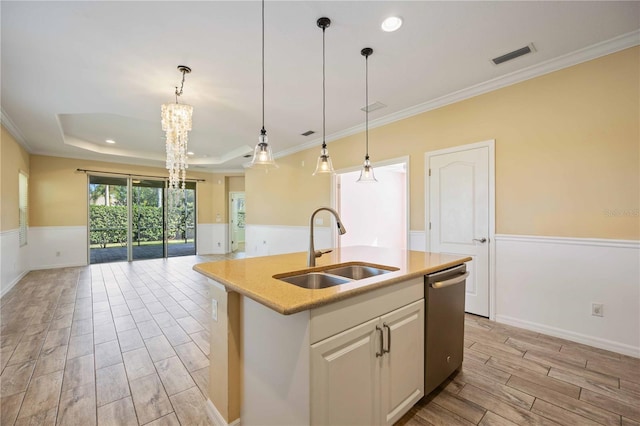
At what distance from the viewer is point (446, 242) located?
3.52 m

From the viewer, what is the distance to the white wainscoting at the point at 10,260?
13.6 feet

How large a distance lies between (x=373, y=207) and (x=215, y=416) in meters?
4.91

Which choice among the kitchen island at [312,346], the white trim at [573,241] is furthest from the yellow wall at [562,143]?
the kitchen island at [312,346]

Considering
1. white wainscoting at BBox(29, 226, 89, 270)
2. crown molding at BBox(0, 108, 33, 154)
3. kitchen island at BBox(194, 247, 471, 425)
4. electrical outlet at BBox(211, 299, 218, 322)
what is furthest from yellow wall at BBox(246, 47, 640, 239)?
white wainscoting at BBox(29, 226, 89, 270)

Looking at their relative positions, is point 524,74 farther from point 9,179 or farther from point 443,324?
point 9,179

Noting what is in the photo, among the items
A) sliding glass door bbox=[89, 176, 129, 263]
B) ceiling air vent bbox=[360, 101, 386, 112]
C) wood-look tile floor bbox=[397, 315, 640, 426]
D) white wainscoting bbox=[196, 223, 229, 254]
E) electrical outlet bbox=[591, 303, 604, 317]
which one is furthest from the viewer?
white wainscoting bbox=[196, 223, 229, 254]

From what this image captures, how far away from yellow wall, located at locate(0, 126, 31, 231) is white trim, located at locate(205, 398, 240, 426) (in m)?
4.86

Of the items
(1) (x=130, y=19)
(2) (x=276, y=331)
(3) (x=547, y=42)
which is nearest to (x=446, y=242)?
(3) (x=547, y=42)

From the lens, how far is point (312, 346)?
1.11 meters

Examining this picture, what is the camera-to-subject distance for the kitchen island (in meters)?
1.14

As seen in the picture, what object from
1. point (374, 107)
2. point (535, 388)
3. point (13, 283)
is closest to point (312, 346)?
point (535, 388)

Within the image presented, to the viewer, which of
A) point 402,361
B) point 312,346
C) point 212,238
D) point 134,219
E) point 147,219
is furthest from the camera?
point 212,238

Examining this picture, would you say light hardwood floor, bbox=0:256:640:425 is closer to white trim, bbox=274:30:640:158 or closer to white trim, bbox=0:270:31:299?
white trim, bbox=0:270:31:299

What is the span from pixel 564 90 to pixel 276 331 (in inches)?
137
